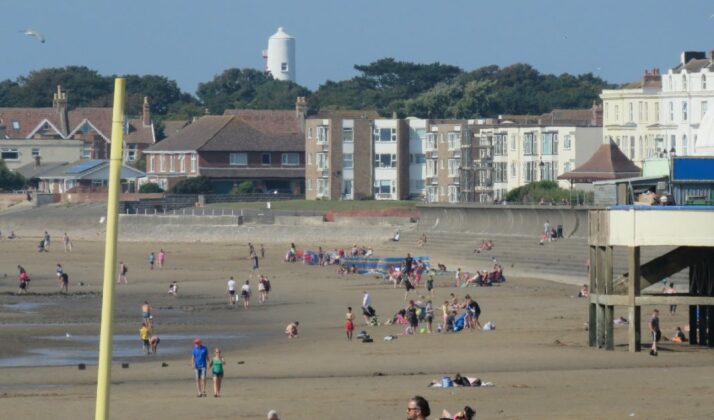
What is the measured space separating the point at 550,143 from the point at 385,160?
15.9 meters

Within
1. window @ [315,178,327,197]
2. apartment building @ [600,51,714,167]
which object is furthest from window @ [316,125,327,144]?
apartment building @ [600,51,714,167]

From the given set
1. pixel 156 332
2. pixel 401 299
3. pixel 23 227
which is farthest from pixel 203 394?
pixel 23 227

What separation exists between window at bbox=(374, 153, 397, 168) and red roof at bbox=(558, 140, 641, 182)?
98.6 ft

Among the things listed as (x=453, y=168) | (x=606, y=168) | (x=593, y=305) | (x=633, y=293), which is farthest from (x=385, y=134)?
(x=633, y=293)

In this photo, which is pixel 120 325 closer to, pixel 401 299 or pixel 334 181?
pixel 401 299

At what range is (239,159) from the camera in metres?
105

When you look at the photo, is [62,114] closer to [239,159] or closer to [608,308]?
[239,159]

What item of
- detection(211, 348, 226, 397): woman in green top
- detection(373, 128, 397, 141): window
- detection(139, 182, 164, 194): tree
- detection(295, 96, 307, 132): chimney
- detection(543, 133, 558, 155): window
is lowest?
detection(211, 348, 226, 397): woman in green top

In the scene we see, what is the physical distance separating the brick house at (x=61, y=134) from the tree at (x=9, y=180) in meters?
9.27

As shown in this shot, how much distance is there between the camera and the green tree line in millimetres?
143125

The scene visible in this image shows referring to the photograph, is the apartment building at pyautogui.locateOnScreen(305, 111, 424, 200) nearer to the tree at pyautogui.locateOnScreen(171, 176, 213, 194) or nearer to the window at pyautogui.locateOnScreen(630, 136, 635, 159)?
the tree at pyautogui.locateOnScreen(171, 176, 213, 194)

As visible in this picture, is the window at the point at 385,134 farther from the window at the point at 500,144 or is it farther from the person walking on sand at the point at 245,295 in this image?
the person walking on sand at the point at 245,295

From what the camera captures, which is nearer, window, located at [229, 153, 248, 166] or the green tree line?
window, located at [229, 153, 248, 166]

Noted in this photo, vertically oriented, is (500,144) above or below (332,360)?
above
